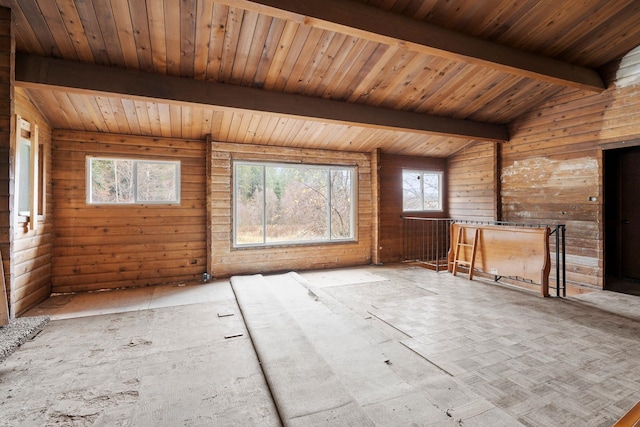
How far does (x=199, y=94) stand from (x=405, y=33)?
2.53m

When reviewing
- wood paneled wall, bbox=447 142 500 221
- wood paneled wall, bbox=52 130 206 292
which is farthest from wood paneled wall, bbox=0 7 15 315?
wood paneled wall, bbox=447 142 500 221

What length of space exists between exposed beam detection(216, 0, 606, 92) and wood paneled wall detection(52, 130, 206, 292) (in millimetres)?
3394

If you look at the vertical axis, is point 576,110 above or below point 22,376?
above

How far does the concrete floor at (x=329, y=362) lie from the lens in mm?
1923

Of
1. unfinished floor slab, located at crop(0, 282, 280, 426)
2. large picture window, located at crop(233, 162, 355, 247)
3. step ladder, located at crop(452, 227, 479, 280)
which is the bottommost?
unfinished floor slab, located at crop(0, 282, 280, 426)

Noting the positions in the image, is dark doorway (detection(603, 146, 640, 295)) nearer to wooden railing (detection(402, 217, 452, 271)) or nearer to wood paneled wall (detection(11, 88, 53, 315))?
wooden railing (detection(402, 217, 452, 271))

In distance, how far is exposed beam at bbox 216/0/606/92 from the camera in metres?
2.73

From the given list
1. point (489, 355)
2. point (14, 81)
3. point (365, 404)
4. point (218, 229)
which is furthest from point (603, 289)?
point (14, 81)

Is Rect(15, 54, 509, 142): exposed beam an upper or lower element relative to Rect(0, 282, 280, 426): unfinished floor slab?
upper

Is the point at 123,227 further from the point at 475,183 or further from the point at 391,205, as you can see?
the point at 475,183

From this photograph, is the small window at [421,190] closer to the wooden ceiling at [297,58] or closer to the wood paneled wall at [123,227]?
the wooden ceiling at [297,58]

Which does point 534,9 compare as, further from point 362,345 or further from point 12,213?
point 12,213

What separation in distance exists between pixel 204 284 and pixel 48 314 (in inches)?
78.1

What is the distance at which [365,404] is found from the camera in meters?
1.98
